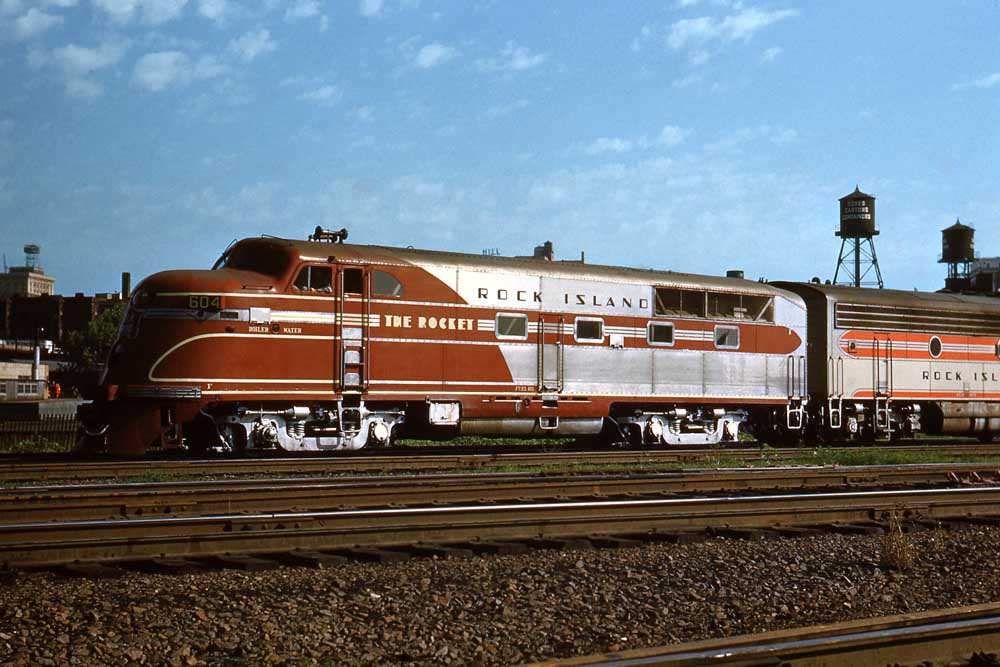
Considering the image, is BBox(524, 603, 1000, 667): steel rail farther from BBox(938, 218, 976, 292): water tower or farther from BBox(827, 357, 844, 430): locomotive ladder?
BBox(938, 218, 976, 292): water tower

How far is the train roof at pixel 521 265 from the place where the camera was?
1883 cm

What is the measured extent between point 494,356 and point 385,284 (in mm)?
2680

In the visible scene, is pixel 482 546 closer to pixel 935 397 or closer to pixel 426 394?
pixel 426 394

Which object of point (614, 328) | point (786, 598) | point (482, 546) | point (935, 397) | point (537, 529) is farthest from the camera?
point (935, 397)

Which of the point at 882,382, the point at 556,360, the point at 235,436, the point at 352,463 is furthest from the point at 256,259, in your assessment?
the point at 882,382

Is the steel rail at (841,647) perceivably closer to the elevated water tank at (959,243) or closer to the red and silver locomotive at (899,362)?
the red and silver locomotive at (899,362)

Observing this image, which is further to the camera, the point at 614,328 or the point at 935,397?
the point at 935,397

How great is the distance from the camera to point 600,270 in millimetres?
21688

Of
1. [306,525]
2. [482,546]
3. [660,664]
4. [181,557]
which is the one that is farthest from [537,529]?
[660,664]

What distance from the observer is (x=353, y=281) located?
741 inches

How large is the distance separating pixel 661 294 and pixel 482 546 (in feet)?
44.0

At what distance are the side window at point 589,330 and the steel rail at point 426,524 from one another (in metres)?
8.71

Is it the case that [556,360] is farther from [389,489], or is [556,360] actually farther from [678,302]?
[389,489]

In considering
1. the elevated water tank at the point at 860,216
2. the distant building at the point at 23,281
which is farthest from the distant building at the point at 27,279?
the elevated water tank at the point at 860,216
